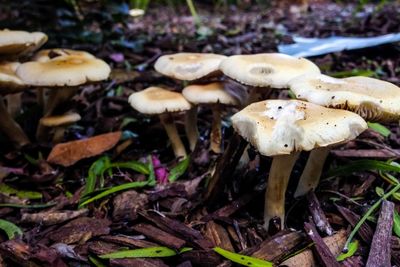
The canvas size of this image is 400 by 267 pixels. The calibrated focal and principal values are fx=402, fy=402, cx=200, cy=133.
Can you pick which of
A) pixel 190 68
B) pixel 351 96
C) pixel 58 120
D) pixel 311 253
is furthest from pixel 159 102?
pixel 311 253

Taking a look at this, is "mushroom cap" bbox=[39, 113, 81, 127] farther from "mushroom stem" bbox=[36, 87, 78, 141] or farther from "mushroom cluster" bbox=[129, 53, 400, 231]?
"mushroom cluster" bbox=[129, 53, 400, 231]

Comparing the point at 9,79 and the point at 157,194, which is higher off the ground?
the point at 9,79

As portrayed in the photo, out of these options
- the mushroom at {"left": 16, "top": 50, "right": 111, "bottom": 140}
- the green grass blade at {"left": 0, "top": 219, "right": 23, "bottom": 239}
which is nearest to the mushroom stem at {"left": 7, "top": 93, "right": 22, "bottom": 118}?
the mushroom at {"left": 16, "top": 50, "right": 111, "bottom": 140}

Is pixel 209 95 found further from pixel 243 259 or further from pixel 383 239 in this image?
pixel 383 239

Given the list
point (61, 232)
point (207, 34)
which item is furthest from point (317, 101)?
point (207, 34)

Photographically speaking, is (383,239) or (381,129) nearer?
(383,239)
